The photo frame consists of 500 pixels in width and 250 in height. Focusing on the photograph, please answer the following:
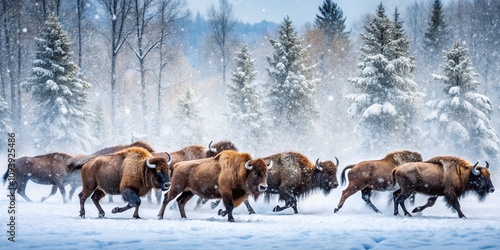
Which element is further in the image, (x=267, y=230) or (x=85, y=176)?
(x=85, y=176)

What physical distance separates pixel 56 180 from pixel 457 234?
1266 centimetres

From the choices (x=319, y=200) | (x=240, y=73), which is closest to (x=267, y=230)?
(x=319, y=200)

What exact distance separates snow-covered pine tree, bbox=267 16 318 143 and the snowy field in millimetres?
20638

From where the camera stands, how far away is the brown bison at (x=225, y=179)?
42.1 feet

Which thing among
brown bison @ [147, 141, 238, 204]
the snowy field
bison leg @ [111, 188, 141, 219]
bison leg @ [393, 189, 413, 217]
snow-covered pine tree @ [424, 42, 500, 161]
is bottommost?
the snowy field

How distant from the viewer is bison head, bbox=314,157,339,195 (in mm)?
16656

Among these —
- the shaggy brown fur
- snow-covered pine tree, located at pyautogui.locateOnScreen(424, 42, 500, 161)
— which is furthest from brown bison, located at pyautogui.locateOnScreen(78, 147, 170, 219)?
snow-covered pine tree, located at pyautogui.locateOnScreen(424, 42, 500, 161)

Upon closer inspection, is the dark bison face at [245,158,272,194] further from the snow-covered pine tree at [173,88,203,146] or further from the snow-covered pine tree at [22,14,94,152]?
the snow-covered pine tree at [173,88,203,146]

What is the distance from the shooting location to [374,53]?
31.9 metres

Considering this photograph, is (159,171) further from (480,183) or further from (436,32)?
(436,32)

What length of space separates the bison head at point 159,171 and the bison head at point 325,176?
206 inches

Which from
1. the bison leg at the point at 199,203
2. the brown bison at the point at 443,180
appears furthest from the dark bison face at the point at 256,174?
the brown bison at the point at 443,180

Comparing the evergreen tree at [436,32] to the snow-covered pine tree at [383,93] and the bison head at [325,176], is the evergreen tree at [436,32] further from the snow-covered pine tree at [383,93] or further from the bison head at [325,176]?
the bison head at [325,176]

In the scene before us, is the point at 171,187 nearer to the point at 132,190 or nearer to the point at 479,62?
the point at 132,190
